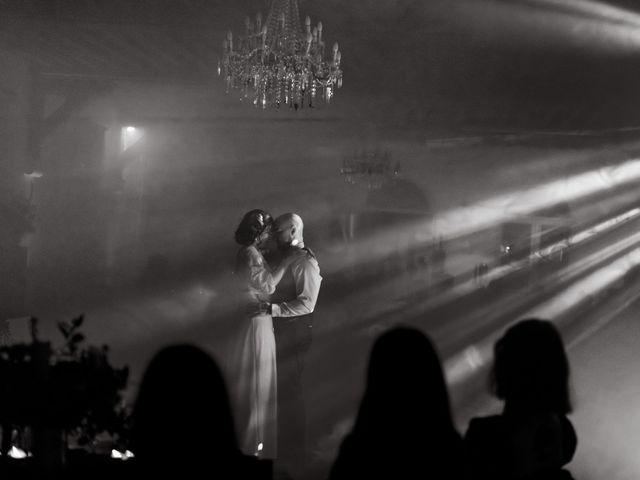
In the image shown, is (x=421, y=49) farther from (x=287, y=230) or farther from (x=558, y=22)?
(x=287, y=230)

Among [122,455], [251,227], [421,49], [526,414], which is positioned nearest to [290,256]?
[251,227]

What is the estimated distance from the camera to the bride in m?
4.17

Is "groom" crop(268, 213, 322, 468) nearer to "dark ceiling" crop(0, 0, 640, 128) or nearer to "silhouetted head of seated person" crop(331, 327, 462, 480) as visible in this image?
"dark ceiling" crop(0, 0, 640, 128)

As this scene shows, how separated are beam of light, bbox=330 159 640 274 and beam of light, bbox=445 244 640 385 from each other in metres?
0.75

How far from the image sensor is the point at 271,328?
167 inches

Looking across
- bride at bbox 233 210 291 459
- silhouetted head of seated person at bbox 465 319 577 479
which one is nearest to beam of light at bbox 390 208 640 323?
bride at bbox 233 210 291 459

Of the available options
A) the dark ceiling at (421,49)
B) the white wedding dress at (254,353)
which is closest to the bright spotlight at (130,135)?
the dark ceiling at (421,49)

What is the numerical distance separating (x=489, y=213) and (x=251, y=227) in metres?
5.24

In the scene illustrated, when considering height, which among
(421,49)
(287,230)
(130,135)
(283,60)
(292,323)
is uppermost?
(421,49)

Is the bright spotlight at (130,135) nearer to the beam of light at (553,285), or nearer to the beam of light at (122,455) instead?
the beam of light at (553,285)

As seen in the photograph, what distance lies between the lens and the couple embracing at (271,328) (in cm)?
418

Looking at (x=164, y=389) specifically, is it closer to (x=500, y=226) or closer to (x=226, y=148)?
(x=226, y=148)

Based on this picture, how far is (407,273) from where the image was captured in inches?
360

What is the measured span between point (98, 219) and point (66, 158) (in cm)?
71
